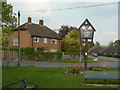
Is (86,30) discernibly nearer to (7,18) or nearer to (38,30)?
(7,18)

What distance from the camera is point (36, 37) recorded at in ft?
133

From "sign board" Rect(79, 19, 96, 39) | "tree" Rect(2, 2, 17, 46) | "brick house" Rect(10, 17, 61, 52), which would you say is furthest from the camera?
"brick house" Rect(10, 17, 61, 52)

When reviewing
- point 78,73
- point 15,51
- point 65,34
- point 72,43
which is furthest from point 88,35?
point 65,34

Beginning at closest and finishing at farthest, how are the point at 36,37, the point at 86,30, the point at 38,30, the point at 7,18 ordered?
the point at 86,30 < the point at 7,18 < the point at 36,37 < the point at 38,30

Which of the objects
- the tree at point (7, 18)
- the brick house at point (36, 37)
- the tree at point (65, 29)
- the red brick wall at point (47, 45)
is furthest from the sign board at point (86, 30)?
the tree at point (65, 29)

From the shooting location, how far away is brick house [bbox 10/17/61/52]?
3962 centimetres

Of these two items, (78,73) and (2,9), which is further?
(2,9)

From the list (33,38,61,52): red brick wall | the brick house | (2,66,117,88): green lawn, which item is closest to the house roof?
the brick house

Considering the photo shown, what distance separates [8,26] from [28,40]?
21.2 m

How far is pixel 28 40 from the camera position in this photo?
39.3m

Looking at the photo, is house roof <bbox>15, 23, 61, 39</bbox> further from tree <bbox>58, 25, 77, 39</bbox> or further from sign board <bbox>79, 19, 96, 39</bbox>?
sign board <bbox>79, 19, 96, 39</bbox>

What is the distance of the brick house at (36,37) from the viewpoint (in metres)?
39.6

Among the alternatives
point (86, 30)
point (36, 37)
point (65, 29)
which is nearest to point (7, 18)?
point (86, 30)

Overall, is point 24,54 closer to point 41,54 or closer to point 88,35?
point 41,54
